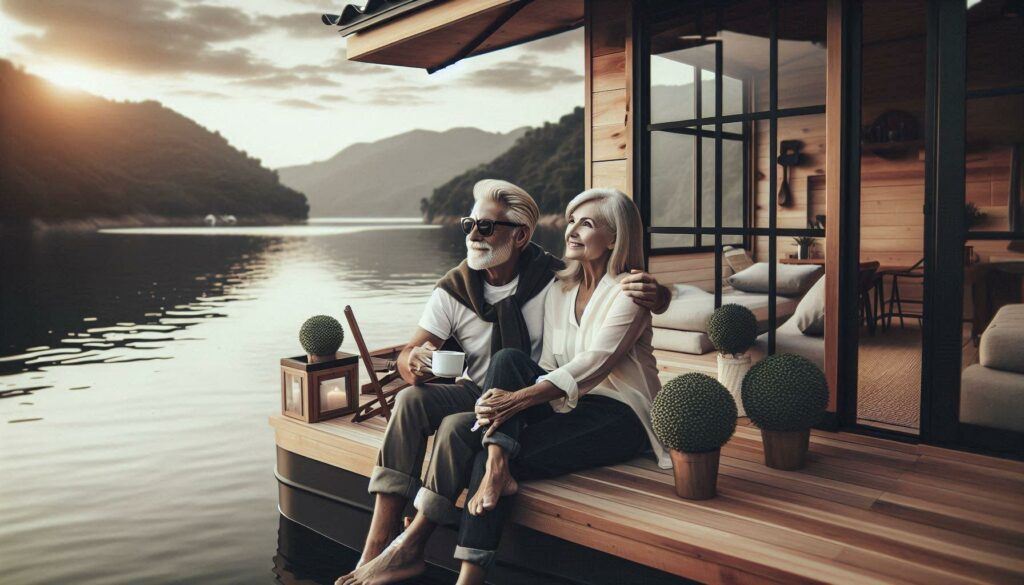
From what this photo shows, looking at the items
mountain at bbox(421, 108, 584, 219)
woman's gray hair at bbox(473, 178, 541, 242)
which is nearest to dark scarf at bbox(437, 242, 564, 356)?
woman's gray hair at bbox(473, 178, 541, 242)

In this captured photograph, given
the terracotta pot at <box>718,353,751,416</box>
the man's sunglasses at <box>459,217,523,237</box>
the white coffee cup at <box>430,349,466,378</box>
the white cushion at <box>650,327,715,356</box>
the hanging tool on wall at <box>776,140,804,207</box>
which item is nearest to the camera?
the white coffee cup at <box>430,349,466,378</box>

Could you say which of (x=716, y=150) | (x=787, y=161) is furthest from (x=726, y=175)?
(x=787, y=161)

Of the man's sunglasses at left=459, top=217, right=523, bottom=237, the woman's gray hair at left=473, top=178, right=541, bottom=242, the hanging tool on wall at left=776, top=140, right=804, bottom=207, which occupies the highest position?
the hanging tool on wall at left=776, top=140, right=804, bottom=207

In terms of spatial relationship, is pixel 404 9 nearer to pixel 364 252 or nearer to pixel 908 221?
pixel 908 221

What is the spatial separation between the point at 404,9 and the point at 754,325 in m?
2.48

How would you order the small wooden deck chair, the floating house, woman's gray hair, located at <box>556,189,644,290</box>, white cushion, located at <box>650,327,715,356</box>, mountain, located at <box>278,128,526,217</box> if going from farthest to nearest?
mountain, located at <box>278,128,526,217</box>, white cushion, located at <box>650,327,715,356</box>, the small wooden deck chair, woman's gray hair, located at <box>556,189,644,290</box>, the floating house

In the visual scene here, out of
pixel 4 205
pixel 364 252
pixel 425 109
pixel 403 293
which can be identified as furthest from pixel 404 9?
pixel 425 109

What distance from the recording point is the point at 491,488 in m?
2.51

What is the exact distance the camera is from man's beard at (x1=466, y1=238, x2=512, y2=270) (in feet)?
10.2

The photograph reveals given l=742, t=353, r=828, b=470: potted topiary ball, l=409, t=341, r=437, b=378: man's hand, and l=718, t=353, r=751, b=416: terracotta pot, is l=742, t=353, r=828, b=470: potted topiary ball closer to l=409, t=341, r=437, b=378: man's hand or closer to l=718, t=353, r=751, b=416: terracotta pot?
l=718, t=353, r=751, b=416: terracotta pot

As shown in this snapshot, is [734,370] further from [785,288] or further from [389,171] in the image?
[389,171]

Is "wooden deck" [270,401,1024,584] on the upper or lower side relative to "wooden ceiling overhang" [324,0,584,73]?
lower

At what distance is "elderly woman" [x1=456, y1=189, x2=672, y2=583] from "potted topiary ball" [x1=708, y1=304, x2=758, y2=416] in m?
0.97

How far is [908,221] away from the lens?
725 cm
